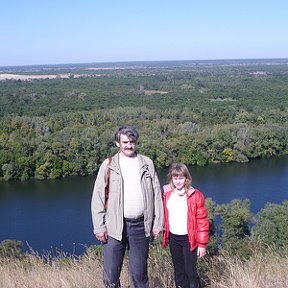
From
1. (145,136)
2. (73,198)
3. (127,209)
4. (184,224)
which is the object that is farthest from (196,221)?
(145,136)

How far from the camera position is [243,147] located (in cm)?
2541

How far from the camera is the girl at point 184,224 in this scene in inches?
96.9

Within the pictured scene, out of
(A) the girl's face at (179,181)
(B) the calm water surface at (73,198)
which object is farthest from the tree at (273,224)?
(A) the girl's face at (179,181)

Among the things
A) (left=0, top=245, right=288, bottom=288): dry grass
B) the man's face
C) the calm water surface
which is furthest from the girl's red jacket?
the calm water surface

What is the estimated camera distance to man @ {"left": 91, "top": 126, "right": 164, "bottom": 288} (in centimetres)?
239

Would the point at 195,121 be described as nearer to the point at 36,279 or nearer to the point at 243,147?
the point at 243,147

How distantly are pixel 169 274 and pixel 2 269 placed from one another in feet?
3.44

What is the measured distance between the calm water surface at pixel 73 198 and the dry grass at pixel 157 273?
8.06 meters

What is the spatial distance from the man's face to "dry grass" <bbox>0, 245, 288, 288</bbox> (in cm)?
76

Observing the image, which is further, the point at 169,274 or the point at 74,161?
the point at 74,161

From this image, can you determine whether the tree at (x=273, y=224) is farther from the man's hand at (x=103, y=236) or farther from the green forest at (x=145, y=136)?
the green forest at (x=145, y=136)

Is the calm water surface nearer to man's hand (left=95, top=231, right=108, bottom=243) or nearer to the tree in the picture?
the tree

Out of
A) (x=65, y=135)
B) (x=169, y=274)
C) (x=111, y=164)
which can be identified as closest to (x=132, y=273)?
(x=169, y=274)

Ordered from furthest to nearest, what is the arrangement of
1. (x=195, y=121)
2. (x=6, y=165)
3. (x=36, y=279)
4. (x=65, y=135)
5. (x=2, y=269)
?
(x=195, y=121)
(x=65, y=135)
(x=6, y=165)
(x=2, y=269)
(x=36, y=279)
